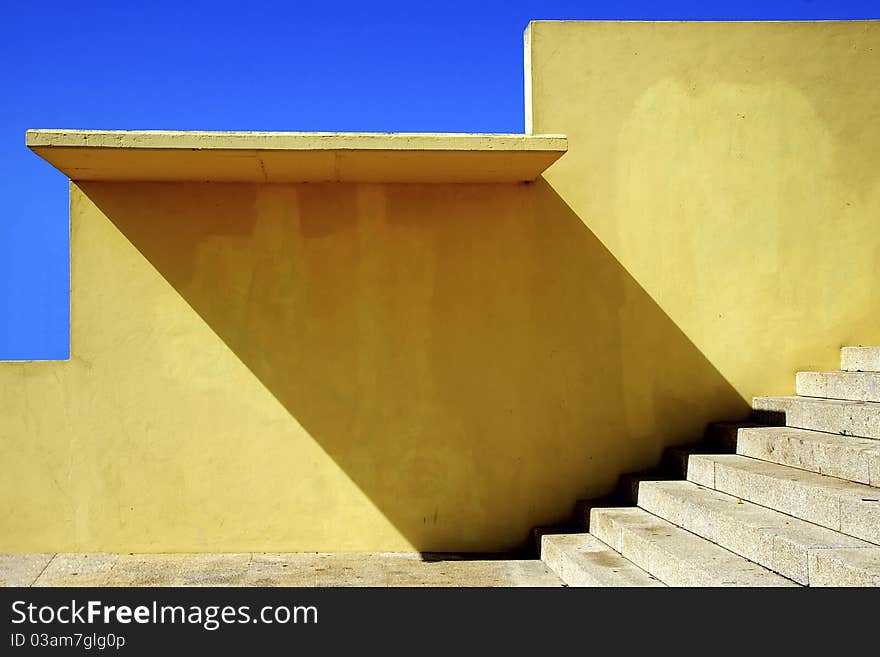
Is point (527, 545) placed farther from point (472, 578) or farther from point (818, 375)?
point (818, 375)

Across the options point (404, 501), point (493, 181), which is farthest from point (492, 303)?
point (404, 501)

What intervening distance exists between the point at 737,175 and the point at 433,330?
8.91 ft

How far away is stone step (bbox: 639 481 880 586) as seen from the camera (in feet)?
13.1

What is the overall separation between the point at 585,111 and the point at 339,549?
3.90 meters

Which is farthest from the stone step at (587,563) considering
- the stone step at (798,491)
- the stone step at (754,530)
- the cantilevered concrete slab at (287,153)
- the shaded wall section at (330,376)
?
the cantilevered concrete slab at (287,153)

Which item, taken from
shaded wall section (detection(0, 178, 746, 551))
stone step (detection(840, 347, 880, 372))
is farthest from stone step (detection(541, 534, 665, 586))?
stone step (detection(840, 347, 880, 372))

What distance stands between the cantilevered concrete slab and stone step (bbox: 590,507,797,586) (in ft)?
8.24

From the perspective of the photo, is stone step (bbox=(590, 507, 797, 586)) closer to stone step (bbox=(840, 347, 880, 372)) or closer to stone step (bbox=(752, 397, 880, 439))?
stone step (bbox=(752, 397, 880, 439))

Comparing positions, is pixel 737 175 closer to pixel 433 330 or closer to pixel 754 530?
pixel 433 330

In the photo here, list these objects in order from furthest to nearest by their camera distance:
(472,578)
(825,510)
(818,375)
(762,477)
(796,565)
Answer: (818,375) → (472,578) → (762,477) → (825,510) → (796,565)

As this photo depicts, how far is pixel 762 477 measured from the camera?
16.8 feet

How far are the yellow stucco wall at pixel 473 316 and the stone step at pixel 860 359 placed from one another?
0.14 m

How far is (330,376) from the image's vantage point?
21.9ft

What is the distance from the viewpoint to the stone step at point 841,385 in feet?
18.8
